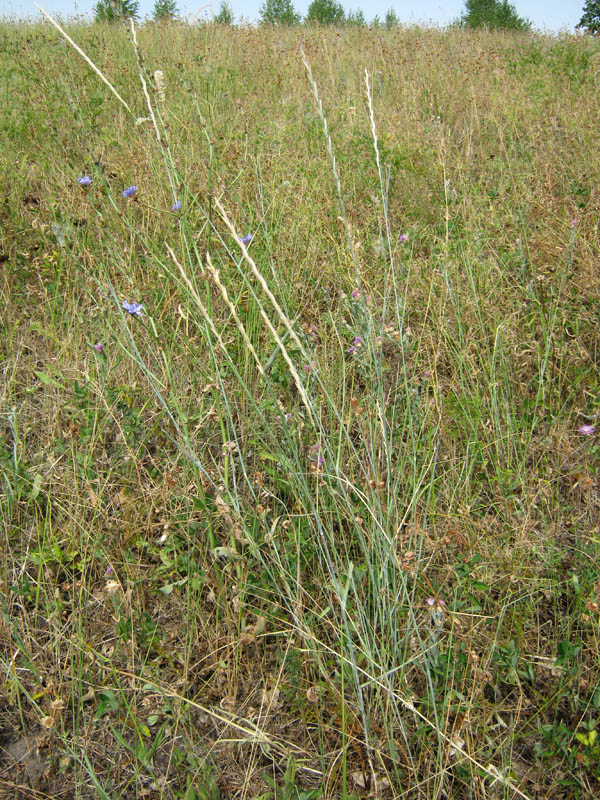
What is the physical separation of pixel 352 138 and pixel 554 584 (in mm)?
2966

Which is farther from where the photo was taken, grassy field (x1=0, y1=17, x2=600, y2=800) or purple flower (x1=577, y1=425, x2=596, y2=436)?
purple flower (x1=577, y1=425, x2=596, y2=436)

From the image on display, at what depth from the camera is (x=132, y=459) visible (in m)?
1.83

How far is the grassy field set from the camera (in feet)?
3.98

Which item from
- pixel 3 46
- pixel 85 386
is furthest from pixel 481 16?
pixel 85 386

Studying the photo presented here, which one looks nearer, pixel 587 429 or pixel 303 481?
pixel 303 481

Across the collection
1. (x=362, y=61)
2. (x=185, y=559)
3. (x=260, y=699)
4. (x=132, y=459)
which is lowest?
(x=260, y=699)

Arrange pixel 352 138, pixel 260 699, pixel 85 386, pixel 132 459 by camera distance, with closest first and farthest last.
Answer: pixel 260 699 → pixel 132 459 → pixel 85 386 → pixel 352 138

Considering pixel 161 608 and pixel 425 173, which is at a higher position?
pixel 425 173

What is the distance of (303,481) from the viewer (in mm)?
1277

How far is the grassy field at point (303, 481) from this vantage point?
1.21m

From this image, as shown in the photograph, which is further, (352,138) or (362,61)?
(362,61)

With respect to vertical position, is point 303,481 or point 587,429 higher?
point 303,481

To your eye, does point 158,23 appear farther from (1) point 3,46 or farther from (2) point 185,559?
(2) point 185,559

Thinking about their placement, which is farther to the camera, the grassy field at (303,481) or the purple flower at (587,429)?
the purple flower at (587,429)
